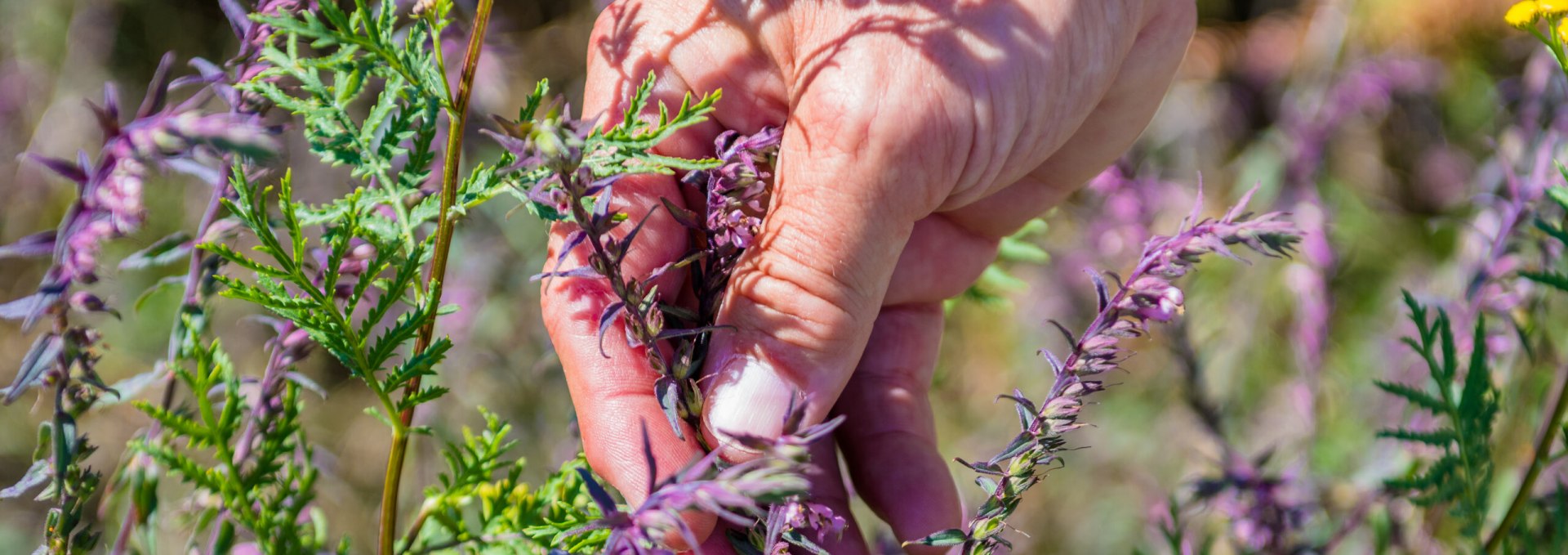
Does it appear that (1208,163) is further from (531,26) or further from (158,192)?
(158,192)

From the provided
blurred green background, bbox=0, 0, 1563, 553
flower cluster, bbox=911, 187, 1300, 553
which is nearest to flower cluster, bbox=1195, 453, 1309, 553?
blurred green background, bbox=0, 0, 1563, 553

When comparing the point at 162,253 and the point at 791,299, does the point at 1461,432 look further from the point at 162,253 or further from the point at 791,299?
the point at 162,253

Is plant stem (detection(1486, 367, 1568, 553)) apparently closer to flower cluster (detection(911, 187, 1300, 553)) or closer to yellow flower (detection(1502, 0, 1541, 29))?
yellow flower (detection(1502, 0, 1541, 29))

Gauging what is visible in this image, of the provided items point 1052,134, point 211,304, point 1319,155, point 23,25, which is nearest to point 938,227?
point 1052,134

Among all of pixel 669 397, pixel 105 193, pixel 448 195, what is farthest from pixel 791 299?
pixel 105 193

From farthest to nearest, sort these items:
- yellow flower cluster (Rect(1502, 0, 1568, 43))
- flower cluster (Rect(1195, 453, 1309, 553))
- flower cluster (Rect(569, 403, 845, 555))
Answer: flower cluster (Rect(1195, 453, 1309, 553))
yellow flower cluster (Rect(1502, 0, 1568, 43))
flower cluster (Rect(569, 403, 845, 555))

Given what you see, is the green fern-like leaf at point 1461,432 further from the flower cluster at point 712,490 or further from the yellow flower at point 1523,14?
the flower cluster at point 712,490

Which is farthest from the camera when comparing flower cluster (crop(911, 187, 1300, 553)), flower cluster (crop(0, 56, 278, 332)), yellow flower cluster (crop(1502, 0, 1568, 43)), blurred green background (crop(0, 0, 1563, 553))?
blurred green background (crop(0, 0, 1563, 553))
